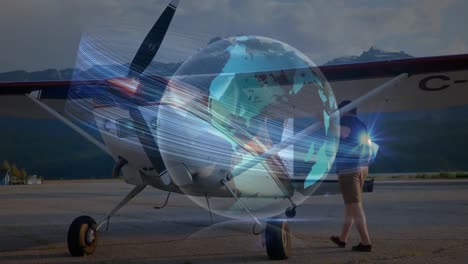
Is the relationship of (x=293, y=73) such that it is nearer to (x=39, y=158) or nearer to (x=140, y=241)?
(x=140, y=241)

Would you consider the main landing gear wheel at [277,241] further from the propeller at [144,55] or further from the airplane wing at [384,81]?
the propeller at [144,55]

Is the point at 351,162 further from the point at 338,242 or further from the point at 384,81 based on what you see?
the point at 384,81

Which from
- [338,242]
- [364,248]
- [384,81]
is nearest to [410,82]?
[384,81]

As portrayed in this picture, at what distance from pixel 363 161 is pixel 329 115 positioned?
61cm

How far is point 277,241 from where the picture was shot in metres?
5.10

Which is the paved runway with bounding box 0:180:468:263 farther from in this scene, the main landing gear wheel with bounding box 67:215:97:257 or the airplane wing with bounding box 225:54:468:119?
the airplane wing with bounding box 225:54:468:119

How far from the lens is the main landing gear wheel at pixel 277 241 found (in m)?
5.09

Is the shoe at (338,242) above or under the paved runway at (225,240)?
above

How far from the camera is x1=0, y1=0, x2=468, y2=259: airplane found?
4965 millimetres

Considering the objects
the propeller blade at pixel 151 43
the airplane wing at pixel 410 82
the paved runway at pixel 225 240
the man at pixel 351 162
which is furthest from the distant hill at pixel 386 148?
the propeller blade at pixel 151 43
